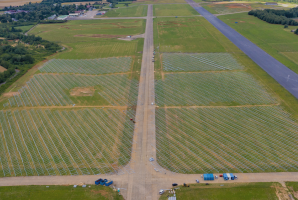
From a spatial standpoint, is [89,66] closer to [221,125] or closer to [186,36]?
[221,125]

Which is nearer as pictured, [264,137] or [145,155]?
[145,155]

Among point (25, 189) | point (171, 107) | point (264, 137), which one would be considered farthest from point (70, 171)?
point (264, 137)

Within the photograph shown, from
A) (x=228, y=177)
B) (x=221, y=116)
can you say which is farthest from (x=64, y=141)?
(x=221, y=116)

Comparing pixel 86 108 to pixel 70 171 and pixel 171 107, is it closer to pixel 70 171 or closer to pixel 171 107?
pixel 70 171

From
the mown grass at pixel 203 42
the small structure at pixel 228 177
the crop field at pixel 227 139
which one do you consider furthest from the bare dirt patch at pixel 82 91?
the small structure at pixel 228 177

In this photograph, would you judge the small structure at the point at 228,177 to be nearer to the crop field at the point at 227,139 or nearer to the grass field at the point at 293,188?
the crop field at the point at 227,139

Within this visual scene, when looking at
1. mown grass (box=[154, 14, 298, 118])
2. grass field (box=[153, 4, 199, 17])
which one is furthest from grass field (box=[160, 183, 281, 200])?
grass field (box=[153, 4, 199, 17])

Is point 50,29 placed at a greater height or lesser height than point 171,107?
greater

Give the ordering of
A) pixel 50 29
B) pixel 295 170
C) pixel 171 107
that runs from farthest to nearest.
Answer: pixel 50 29 < pixel 171 107 < pixel 295 170
